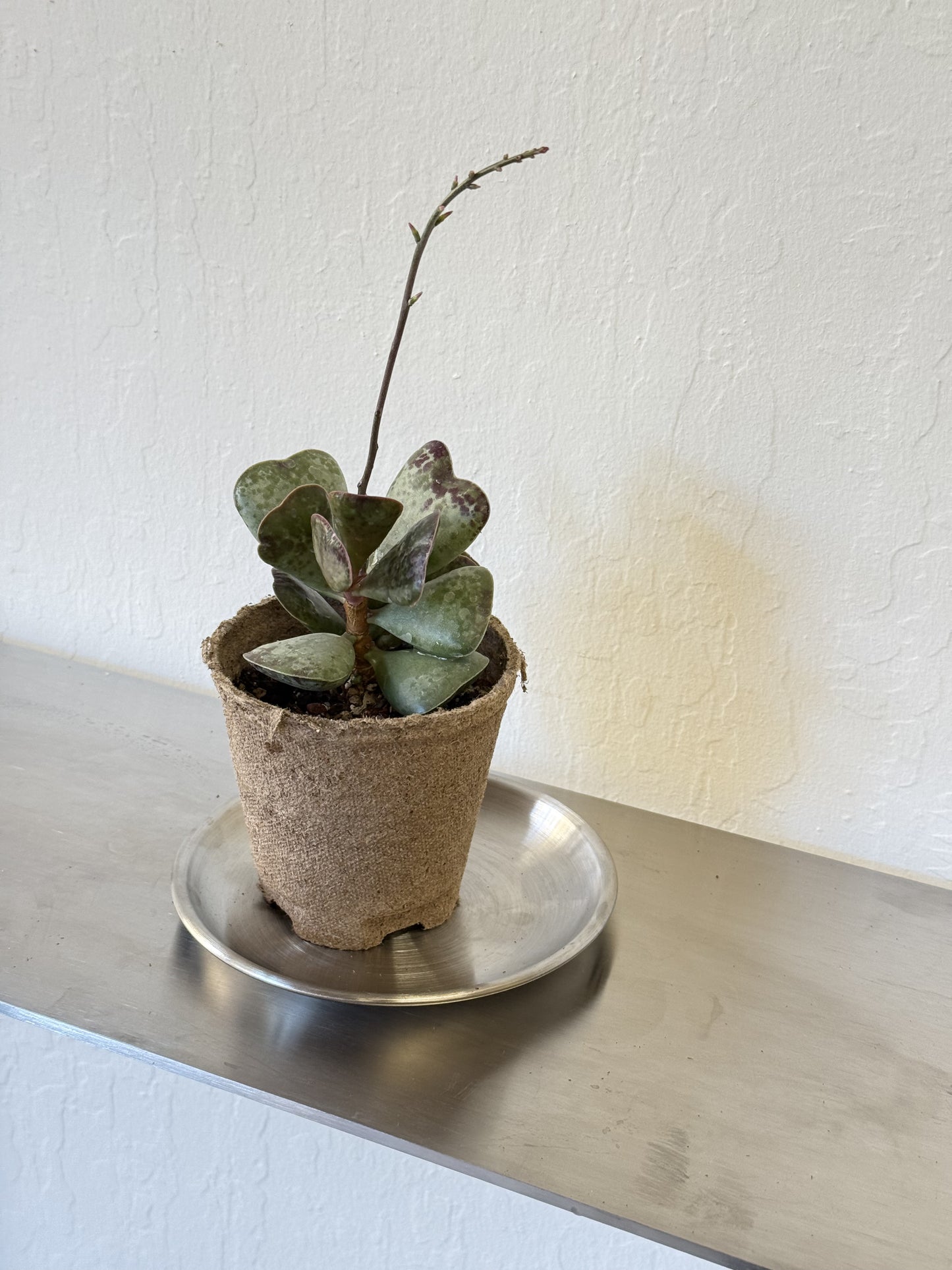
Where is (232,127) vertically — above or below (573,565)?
above

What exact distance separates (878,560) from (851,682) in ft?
0.22

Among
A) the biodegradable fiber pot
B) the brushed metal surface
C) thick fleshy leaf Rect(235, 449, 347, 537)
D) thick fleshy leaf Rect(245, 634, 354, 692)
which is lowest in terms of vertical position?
the brushed metal surface

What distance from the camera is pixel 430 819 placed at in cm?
45

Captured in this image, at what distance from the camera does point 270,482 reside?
452 mm

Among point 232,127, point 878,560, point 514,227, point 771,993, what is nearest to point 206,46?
point 232,127

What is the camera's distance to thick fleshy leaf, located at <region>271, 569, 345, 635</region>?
0.47 metres

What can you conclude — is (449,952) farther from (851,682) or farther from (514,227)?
(514,227)

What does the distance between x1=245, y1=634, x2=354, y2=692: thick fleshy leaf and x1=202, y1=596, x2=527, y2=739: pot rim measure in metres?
0.01

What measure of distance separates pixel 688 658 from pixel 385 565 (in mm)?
232

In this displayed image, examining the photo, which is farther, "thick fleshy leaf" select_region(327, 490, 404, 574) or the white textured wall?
the white textured wall

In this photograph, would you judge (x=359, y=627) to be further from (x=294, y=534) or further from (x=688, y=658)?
(x=688, y=658)

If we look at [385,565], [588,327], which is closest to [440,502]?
[385,565]

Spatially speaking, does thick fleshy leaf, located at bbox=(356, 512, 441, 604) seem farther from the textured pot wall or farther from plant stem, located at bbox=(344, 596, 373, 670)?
the textured pot wall

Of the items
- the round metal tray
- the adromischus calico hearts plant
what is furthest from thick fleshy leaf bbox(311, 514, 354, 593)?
the round metal tray
